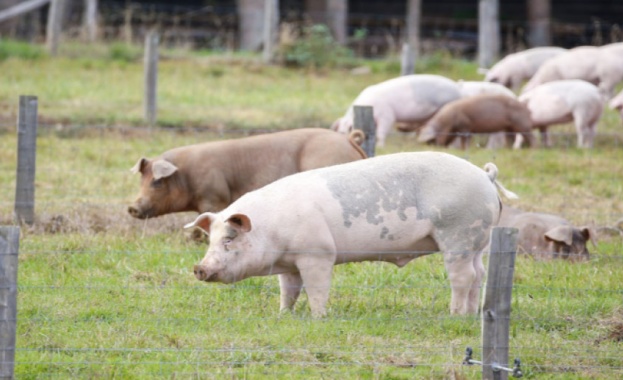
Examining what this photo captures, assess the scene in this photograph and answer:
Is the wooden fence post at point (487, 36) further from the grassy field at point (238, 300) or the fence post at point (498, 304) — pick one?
the fence post at point (498, 304)

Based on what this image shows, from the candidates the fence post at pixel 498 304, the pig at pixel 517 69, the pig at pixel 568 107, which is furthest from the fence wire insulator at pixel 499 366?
the pig at pixel 517 69

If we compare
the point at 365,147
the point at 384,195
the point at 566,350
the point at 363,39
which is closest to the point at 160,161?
the point at 365,147

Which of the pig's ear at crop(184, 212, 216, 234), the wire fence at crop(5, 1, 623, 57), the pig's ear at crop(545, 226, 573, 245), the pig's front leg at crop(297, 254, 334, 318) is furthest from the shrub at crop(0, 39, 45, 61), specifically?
the pig's front leg at crop(297, 254, 334, 318)

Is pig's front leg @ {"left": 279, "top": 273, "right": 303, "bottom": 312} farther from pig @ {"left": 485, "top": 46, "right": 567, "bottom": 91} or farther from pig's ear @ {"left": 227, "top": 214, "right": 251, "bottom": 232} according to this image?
pig @ {"left": 485, "top": 46, "right": 567, "bottom": 91}

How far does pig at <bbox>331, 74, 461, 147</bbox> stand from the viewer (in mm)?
13031

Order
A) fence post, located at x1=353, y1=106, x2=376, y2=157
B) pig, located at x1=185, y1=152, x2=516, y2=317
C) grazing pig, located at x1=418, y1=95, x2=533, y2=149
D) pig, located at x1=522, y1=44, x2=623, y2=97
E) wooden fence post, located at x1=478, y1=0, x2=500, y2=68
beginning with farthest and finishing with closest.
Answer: wooden fence post, located at x1=478, y1=0, x2=500, y2=68, pig, located at x1=522, y1=44, x2=623, y2=97, grazing pig, located at x1=418, y1=95, x2=533, y2=149, fence post, located at x1=353, y1=106, x2=376, y2=157, pig, located at x1=185, y1=152, x2=516, y2=317

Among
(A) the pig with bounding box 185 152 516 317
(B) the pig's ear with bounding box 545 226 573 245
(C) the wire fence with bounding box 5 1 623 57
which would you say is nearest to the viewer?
(A) the pig with bounding box 185 152 516 317

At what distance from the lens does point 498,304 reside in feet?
16.3

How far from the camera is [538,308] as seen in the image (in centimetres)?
650

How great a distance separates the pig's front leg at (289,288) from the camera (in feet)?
20.8

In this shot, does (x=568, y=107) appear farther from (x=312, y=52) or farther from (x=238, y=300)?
(x=238, y=300)

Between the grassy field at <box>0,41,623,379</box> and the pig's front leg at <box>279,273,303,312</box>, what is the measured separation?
3.4 inches

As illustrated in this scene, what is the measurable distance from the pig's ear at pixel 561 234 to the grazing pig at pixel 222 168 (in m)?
1.56

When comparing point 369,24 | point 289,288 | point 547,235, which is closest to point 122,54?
point 369,24
